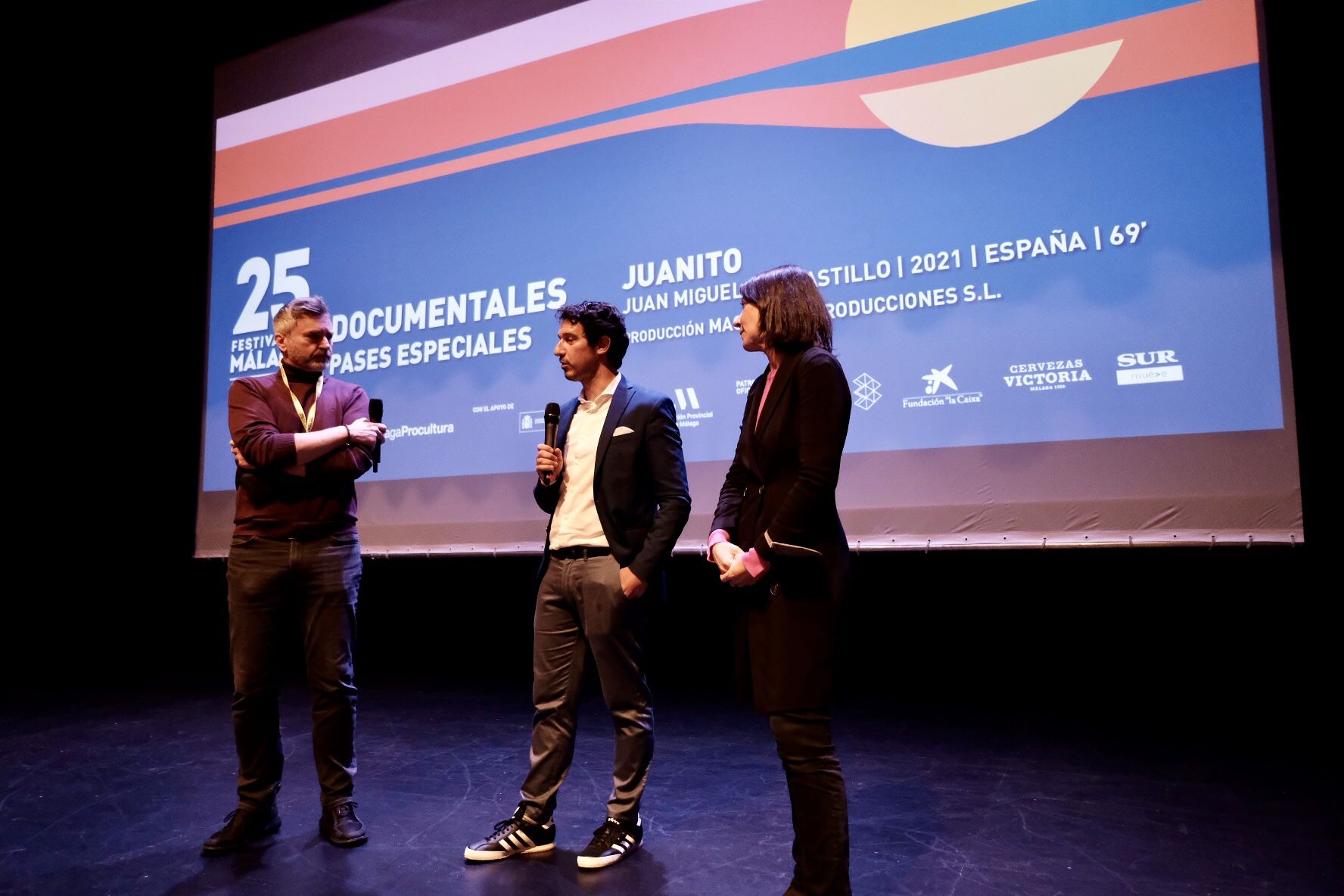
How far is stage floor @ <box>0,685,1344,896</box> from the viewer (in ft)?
6.26

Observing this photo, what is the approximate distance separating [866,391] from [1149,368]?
0.98 meters

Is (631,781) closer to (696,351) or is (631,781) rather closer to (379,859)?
(379,859)

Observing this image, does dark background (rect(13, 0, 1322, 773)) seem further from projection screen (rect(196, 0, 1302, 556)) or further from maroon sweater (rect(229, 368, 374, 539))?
maroon sweater (rect(229, 368, 374, 539))

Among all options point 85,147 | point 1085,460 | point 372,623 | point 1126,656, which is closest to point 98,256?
point 85,147

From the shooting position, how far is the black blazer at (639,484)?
2.11 meters

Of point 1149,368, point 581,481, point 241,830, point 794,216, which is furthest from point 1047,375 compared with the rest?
point 241,830

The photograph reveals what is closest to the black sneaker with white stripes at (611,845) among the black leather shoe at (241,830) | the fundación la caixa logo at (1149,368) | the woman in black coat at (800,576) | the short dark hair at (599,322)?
the woman in black coat at (800,576)

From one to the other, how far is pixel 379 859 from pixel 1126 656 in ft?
10.1

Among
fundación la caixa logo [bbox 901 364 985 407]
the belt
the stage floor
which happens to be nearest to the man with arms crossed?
the stage floor

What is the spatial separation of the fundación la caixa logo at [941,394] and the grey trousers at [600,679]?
5.13ft

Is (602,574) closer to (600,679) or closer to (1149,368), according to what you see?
(600,679)

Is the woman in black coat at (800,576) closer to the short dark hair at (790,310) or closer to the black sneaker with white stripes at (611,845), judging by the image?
the short dark hair at (790,310)

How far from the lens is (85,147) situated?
538 cm

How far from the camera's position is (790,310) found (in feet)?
5.57
